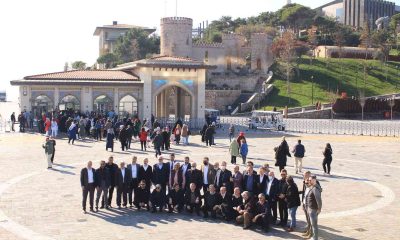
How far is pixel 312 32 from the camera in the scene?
94625 millimetres

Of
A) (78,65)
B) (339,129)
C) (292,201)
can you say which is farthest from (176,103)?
(78,65)

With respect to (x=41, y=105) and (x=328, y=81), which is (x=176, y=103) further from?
(x=328, y=81)

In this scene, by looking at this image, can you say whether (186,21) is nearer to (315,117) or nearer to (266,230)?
(315,117)

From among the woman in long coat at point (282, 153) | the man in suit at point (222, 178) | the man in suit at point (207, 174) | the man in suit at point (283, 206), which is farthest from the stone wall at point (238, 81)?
the man in suit at point (283, 206)

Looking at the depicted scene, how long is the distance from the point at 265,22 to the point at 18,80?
85299 millimetres

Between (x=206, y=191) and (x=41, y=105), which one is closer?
(x=206, y=191)

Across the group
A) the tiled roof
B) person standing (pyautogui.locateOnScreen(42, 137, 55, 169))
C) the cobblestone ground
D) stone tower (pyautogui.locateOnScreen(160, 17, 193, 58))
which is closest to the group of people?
the cobblestone ground

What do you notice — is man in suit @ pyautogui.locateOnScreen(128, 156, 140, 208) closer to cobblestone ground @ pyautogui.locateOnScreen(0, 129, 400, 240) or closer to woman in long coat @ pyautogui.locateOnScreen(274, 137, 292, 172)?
cobblestone ground @ pyautogui.locateOnScreen(0, 129, 400, 240)

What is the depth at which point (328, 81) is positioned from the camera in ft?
245

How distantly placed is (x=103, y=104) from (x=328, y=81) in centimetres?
4088

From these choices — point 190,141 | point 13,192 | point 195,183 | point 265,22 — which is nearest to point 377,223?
point 195,183

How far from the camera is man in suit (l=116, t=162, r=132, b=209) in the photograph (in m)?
15.5

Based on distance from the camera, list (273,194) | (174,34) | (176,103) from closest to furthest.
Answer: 1. (273,194)
2. (176,103)
3. (174,34)

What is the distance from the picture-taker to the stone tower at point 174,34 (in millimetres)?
79000
